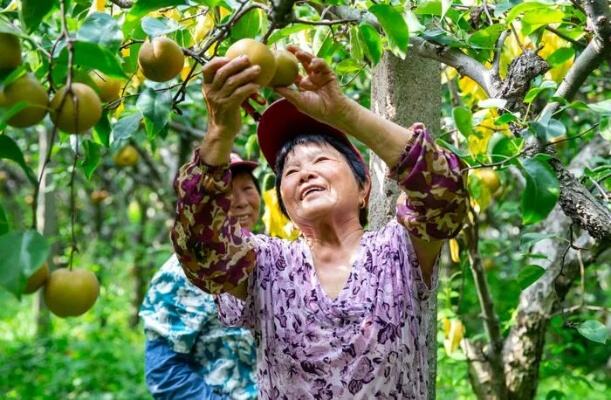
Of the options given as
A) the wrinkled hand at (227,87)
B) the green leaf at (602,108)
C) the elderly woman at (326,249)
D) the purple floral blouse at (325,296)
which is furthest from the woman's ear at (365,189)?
the green leaf at (602,108)

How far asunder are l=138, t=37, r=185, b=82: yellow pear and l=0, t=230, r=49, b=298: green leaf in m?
0.32

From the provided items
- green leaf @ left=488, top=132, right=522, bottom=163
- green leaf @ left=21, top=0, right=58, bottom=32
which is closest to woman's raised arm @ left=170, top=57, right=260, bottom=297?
green leaf @ left=21, top=0, right=58, bottom=32

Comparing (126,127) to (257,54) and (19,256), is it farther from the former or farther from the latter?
(19,256)

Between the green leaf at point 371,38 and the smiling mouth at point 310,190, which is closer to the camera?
the green leaf at point 371,38

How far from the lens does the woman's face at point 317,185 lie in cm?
144

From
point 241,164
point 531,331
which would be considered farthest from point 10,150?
point 531,331

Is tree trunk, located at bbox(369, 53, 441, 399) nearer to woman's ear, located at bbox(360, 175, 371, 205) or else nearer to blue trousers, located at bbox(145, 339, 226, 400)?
woman's ear, located at bbox(360, 175, 371, 205)

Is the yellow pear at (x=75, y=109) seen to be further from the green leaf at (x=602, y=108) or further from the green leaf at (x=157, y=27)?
the green leaf at (x=602, y=108)

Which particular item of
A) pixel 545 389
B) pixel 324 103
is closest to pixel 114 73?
pixel 324 103

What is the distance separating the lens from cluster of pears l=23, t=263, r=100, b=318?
39.9 inches

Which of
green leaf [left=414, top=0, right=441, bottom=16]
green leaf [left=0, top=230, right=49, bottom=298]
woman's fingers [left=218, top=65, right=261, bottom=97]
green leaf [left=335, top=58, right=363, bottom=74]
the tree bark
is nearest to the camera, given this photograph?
green leaf [left=0, top=230, right=49, bottom=298]

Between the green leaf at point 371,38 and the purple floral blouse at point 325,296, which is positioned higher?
the green leaf at point 371,38

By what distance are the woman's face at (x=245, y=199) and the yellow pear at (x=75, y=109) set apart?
3.87 feet

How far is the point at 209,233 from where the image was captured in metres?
1.30
